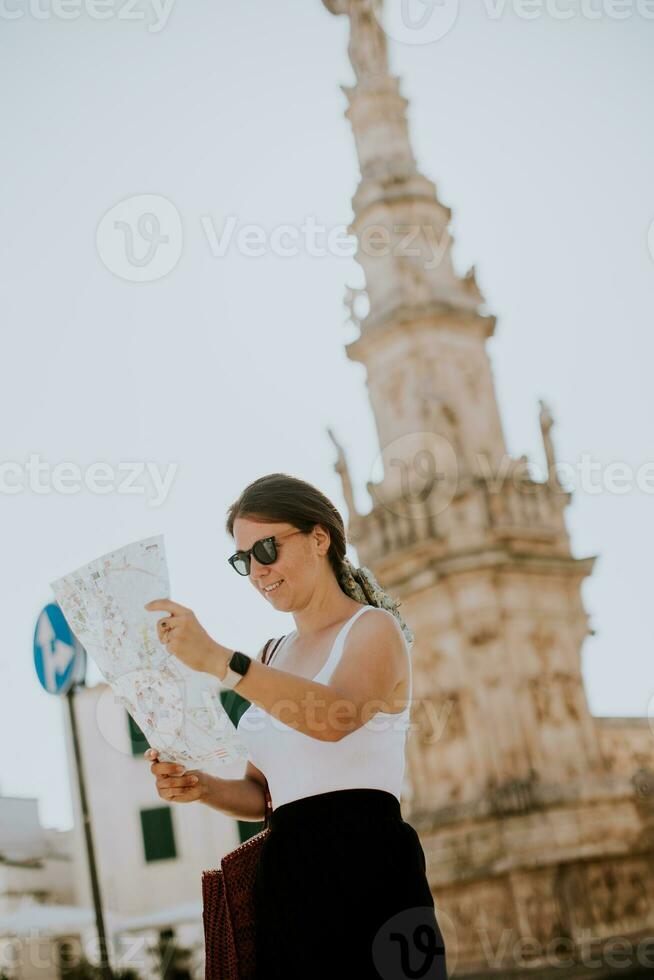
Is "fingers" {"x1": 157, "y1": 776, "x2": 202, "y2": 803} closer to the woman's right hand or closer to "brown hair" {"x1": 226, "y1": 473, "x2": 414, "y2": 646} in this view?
the woman's right hand

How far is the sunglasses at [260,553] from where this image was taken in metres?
2.88

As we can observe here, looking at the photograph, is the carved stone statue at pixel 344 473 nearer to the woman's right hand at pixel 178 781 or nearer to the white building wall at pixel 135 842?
the white building wall at pixel 135 842

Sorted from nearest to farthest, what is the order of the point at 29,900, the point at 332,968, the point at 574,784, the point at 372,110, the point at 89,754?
the point at 332,968
the point at 574,784
the point at 372,110
the point at 29,900
the point at 89,754

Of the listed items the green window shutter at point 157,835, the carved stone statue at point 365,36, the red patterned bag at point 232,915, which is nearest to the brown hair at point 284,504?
the red patterned bag at point 232,915

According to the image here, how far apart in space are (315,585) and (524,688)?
1851 centimetres

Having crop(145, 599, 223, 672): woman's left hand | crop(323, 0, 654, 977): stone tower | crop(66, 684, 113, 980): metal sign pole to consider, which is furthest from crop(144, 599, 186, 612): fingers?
crop(323, 0, 654, 977): stone tower

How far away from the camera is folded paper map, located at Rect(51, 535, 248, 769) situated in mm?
2598

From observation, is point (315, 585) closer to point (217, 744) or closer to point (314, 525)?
point (314, 525)

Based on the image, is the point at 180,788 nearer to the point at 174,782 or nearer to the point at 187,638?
the point at 174,782

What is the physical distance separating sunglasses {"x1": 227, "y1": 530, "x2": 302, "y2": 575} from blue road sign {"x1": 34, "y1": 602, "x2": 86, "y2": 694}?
6.05m

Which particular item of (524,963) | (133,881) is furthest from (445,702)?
(133,881)

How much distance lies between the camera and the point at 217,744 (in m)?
2.74

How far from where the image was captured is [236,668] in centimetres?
247

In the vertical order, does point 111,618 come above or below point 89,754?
below
